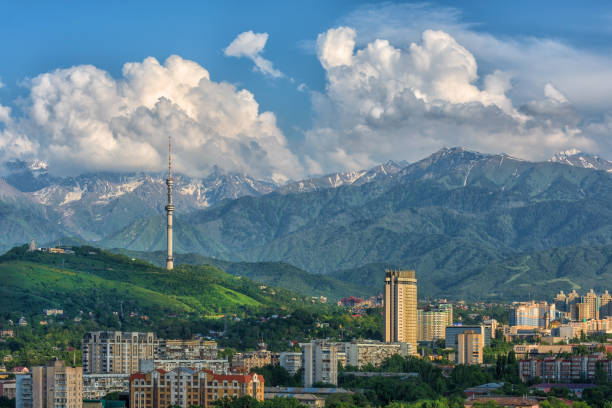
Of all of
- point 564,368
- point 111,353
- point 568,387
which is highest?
point 111,353

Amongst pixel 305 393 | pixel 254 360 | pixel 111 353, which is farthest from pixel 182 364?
pixel 305 393

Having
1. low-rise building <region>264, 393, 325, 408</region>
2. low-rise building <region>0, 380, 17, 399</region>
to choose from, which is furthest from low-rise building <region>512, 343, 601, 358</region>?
low-rise building <region>0, 380, 17, 399</region>

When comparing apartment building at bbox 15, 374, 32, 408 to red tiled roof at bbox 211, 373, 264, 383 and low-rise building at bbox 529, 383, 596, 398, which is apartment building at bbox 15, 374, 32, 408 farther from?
low-rise building at bbox 529, 383, 596, 398

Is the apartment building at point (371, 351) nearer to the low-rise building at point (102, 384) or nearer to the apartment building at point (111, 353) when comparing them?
the apartment building at point (111, 353)

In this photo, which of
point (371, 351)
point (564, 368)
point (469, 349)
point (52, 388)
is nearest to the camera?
point (52, 388)

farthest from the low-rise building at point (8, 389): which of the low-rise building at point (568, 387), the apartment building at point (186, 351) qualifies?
the low-rise building at point (568, 387)

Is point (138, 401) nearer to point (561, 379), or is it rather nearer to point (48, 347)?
point (561, 379)

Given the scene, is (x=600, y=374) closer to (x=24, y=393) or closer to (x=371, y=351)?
(x=371, y=351)
